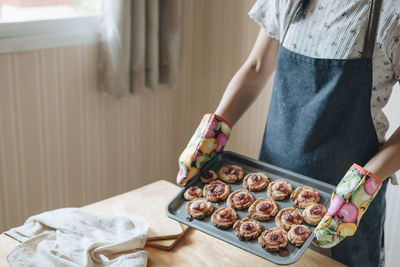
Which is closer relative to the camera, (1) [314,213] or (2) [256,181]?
(1) [314,213]

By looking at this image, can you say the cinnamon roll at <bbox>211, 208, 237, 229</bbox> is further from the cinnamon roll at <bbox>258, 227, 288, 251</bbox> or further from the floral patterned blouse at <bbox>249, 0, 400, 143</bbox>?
the floral patterned blouse at <bbox>249, 0, 400, 143</bbox>

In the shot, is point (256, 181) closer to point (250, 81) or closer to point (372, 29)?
point (250, 81)

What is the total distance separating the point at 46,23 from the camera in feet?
6.62

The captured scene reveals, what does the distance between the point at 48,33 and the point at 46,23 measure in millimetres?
43

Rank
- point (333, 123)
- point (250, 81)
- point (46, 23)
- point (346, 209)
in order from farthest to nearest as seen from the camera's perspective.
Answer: point (46, 23)
point (250, 81)
point (333, 123)
point (346, 209)

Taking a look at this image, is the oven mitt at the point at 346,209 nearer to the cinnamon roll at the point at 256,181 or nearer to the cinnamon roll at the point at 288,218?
the cinnamon roll at the point at 288,218

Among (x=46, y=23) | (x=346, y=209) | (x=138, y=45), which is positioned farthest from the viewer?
(x=138, y=45)

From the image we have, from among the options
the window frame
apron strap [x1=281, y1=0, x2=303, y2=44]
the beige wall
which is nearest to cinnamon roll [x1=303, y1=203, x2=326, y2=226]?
apron strap [x1=281, y1=0, x2=303, y2=44]

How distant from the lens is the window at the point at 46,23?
6.27ft

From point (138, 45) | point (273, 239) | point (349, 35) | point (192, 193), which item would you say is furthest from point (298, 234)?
point (138, 45)

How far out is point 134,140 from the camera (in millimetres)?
2475

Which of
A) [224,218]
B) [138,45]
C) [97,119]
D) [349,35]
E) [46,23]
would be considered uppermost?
[349,35]

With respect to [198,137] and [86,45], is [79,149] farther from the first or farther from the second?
[198,137]

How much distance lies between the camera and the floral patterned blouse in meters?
1.12
